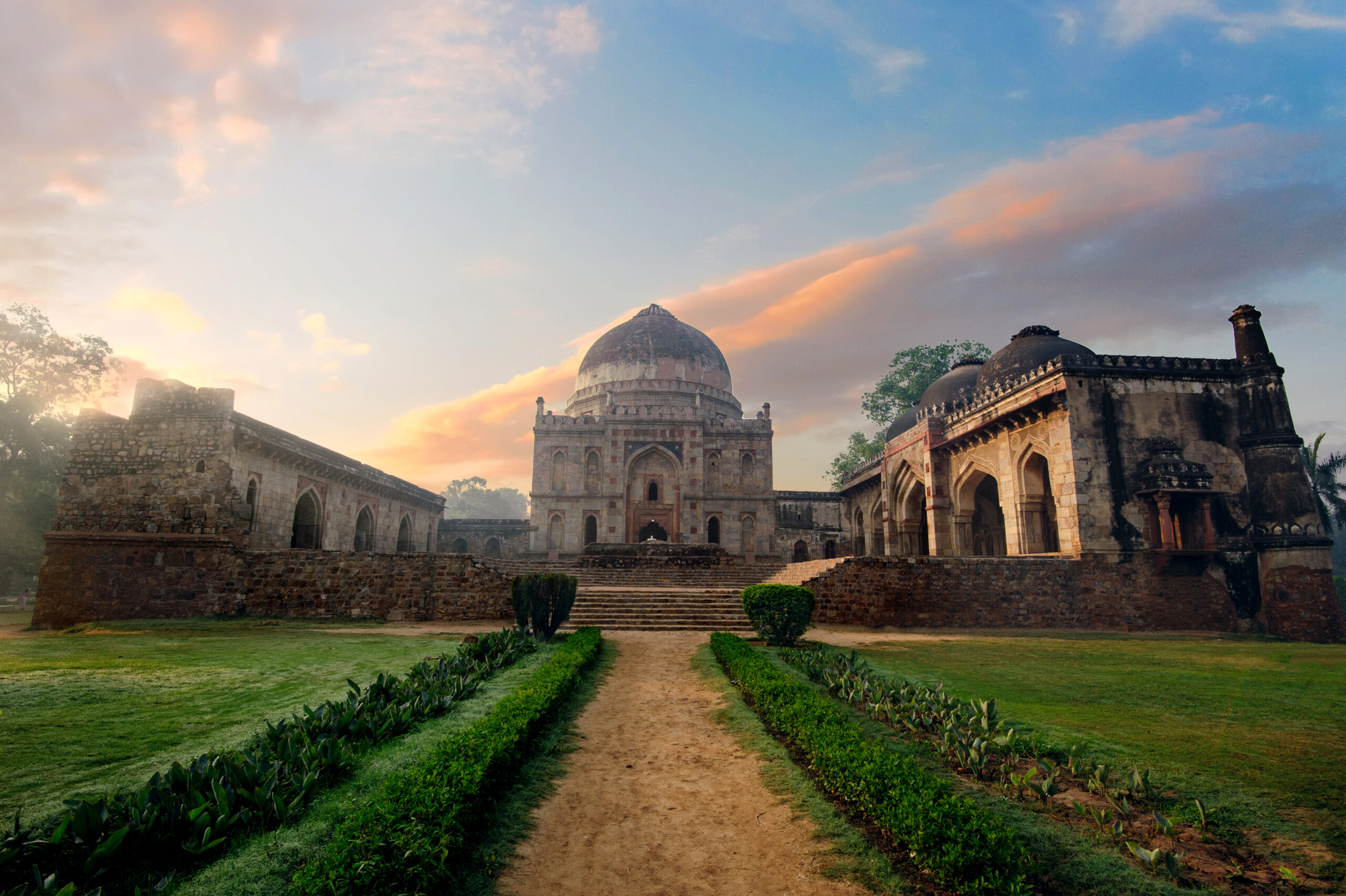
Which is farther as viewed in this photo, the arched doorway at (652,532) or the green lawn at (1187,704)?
the arched doorway at (652,532)

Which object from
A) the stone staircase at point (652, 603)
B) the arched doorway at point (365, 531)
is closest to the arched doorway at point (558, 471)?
the arched doorway at point (365, 531)

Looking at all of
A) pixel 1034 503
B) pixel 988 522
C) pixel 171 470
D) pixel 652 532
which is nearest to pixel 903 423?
pixel 988 522

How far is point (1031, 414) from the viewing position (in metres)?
19.2

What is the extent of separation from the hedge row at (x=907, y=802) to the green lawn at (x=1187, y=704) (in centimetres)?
176

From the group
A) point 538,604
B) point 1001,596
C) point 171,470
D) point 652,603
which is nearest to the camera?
point 538,604

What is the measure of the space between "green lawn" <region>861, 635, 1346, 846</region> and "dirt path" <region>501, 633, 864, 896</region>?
2.59 m

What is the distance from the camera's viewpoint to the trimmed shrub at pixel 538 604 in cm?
1127

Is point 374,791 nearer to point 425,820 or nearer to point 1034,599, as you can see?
point 425,820

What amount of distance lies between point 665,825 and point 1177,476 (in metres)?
18.5

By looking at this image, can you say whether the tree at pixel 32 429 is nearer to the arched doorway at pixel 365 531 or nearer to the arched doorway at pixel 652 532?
the arched doorway at pixel 365 531

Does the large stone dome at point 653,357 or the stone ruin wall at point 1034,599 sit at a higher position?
the large stone dome at point 653,357

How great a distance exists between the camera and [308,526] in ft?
74.0

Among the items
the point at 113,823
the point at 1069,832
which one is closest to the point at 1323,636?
the point at 1069,832

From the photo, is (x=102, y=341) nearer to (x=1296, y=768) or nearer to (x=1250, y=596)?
(x=1296, y=768)
